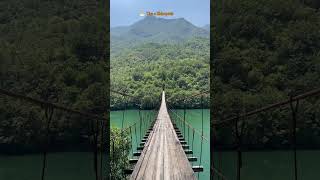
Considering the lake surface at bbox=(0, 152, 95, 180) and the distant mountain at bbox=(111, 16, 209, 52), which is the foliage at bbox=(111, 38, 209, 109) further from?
the lake surface at bbox=(0, 152, 95, 180)

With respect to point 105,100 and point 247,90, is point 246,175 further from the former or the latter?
point 105,100

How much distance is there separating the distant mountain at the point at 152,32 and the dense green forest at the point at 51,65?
2.19 metres

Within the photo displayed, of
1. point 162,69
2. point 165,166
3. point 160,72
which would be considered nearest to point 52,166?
point 160,72

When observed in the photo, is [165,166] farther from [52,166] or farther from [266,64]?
[52,166]

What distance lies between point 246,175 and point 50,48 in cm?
762

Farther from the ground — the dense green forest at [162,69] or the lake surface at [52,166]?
the dense green forest at [162,69]

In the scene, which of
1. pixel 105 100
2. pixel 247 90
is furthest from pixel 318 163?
pixel 105 100

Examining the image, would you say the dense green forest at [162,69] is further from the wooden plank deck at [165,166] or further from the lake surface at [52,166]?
the wooden plank deck at [165,166]

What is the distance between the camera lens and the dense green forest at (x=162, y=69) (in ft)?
35.6

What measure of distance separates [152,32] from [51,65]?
7968 millimetres

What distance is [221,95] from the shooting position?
9.99m

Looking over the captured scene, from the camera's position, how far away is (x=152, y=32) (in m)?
20.7

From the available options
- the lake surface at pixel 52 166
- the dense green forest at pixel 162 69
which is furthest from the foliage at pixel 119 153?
the lake surface at pixel 52 166

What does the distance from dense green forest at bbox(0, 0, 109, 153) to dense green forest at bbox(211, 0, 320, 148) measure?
333 cm
